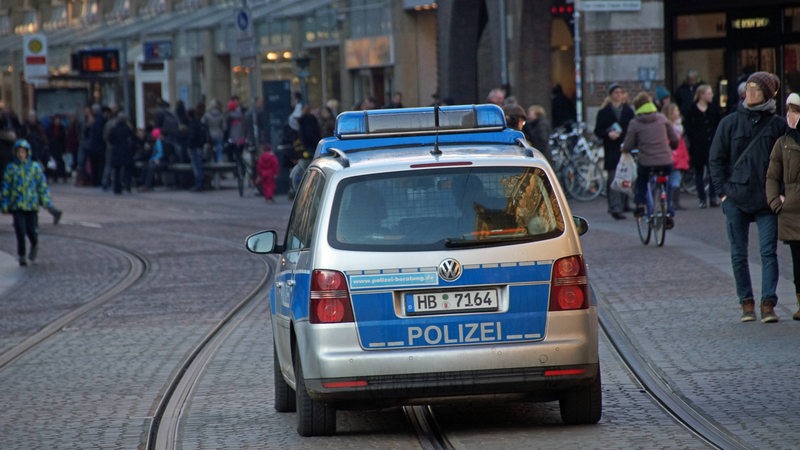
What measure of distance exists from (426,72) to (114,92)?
20.1 m

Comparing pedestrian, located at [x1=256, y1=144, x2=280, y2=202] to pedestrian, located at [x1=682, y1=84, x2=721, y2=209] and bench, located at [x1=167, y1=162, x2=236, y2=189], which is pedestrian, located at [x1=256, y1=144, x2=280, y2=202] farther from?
pedestrian, located at [x1=682, y1=84, x2=721, y2=209]

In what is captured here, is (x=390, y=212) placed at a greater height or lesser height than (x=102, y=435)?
greater

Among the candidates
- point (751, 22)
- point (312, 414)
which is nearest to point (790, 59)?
point (751, 22)

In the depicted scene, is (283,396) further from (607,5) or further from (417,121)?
(607,5)

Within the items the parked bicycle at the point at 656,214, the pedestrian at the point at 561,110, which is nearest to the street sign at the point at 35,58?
the pedestrian at the point at 561,110

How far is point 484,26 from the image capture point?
3853 cm

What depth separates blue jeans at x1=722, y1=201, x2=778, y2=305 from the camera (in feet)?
36.6

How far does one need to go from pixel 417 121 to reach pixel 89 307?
6.82 meters

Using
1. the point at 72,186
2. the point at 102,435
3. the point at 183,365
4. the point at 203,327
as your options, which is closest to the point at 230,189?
the point at 72,186

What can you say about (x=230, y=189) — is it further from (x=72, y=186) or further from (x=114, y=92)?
(x=114, y=92)

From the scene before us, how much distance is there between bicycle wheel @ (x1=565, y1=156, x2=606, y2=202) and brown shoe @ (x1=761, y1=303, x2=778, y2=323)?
14350 millimetres

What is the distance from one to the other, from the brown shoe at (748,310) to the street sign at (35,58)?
3090 centimetres

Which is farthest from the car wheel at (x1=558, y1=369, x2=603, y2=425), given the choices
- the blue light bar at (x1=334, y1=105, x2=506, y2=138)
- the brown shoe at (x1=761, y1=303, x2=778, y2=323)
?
the brown shoe at (x1=761, y1=303, x2=778, y2=323)

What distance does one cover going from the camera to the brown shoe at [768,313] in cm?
1127
